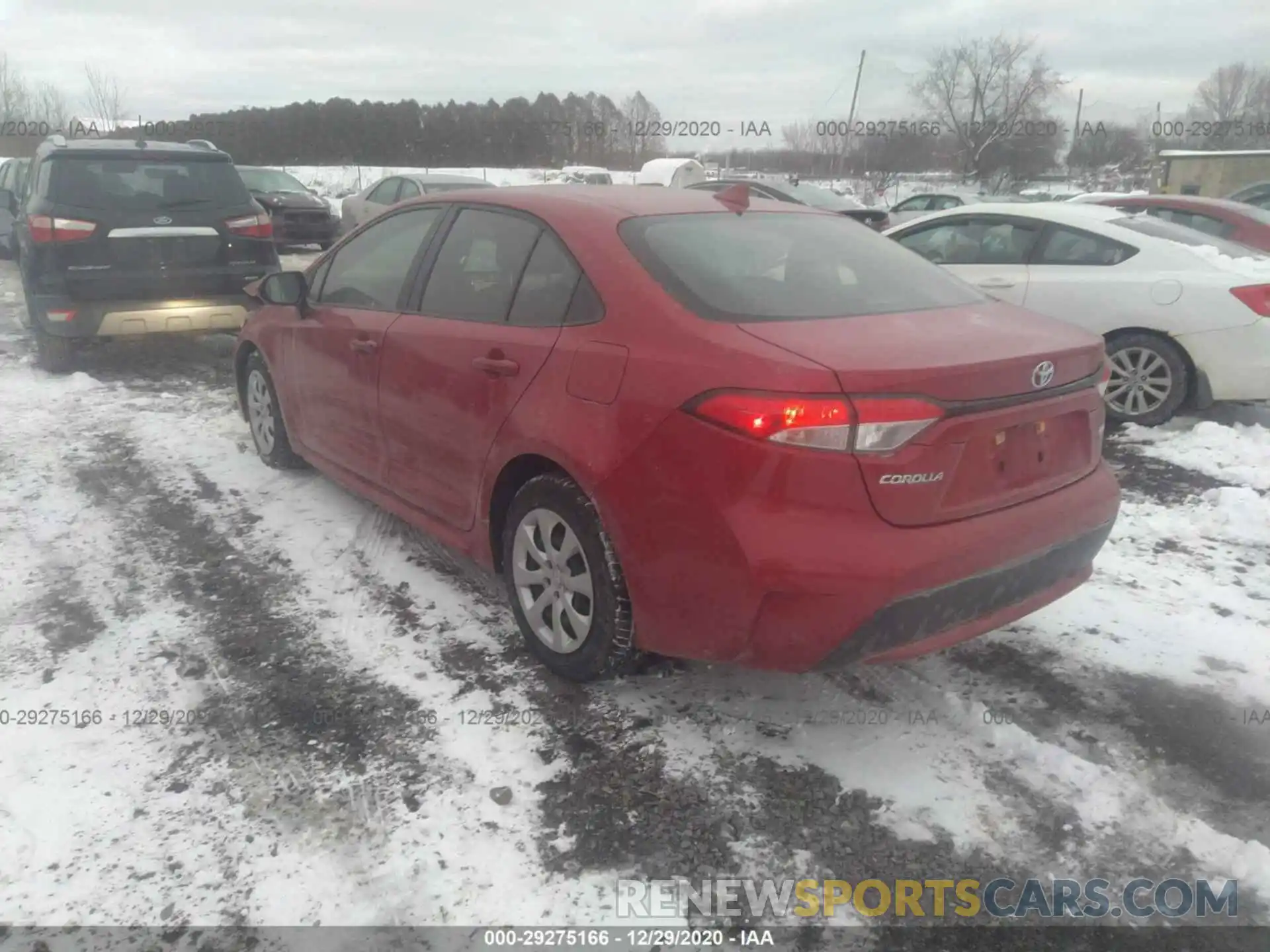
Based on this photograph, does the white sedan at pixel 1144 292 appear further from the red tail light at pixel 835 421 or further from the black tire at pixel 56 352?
the black tire at pixel 56 352

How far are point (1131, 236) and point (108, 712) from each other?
661cm

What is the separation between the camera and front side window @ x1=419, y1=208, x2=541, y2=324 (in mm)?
3348

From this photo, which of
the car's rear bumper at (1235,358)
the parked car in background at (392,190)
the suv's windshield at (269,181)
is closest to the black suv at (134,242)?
the parked car in background at (392,190)

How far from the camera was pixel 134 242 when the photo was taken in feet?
23.8

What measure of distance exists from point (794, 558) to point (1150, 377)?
5.00 metres

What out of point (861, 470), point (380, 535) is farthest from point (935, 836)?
point (380, 535)

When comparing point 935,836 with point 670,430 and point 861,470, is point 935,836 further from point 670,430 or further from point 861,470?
point 670,430

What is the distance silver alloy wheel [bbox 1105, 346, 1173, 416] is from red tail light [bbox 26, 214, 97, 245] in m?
7.64

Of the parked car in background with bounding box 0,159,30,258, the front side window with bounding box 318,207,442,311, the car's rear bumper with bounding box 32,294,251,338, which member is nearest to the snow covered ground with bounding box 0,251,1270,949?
the front side window with bounding box 318,207,442,311

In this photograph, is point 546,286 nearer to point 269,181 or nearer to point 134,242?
point 134,242

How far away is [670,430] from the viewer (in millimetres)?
2539

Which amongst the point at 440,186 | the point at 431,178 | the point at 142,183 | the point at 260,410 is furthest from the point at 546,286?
the point at 431,178

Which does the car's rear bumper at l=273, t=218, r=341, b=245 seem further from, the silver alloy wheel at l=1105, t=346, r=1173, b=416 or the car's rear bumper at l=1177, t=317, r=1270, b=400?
the car's rear bumper at l=1177, t=317, r=1270, b=400

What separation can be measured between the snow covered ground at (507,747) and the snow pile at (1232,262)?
2.51 meters
